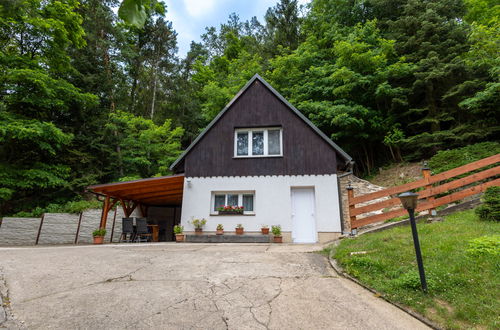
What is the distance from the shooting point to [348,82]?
48.4 ft

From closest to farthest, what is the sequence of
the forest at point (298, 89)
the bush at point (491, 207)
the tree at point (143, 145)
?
the bush at point (491, 207) → the forest at point (298, 89) → the tree at point (143, 145)

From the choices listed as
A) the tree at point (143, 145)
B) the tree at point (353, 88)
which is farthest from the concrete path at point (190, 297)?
the tree at point (143, 145)

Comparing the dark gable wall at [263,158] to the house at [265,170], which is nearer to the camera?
the house at [265,170]

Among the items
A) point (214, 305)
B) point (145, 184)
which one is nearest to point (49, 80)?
point (145, 184)

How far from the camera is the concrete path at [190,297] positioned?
2621 millimetres

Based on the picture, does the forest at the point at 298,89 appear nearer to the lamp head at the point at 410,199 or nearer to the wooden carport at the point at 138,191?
the wooden carport at the point at 138,191

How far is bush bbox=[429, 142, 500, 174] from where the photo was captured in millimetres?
9547

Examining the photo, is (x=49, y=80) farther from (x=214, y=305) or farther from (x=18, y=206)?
(x=214, y=305)

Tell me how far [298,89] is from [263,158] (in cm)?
839

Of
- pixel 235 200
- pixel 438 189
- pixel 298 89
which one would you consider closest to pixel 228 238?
pixel 235 200

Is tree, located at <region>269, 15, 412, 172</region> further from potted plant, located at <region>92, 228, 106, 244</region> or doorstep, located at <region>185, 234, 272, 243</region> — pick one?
potted plant, located at <region>92, 228, 106, 244</region>

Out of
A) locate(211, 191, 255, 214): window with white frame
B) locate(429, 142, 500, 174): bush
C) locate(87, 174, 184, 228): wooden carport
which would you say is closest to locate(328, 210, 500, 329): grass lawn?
locate(211, 191, 255, 214): window with white frame

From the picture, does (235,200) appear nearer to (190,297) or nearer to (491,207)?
(190,297)

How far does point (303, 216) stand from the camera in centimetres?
950
